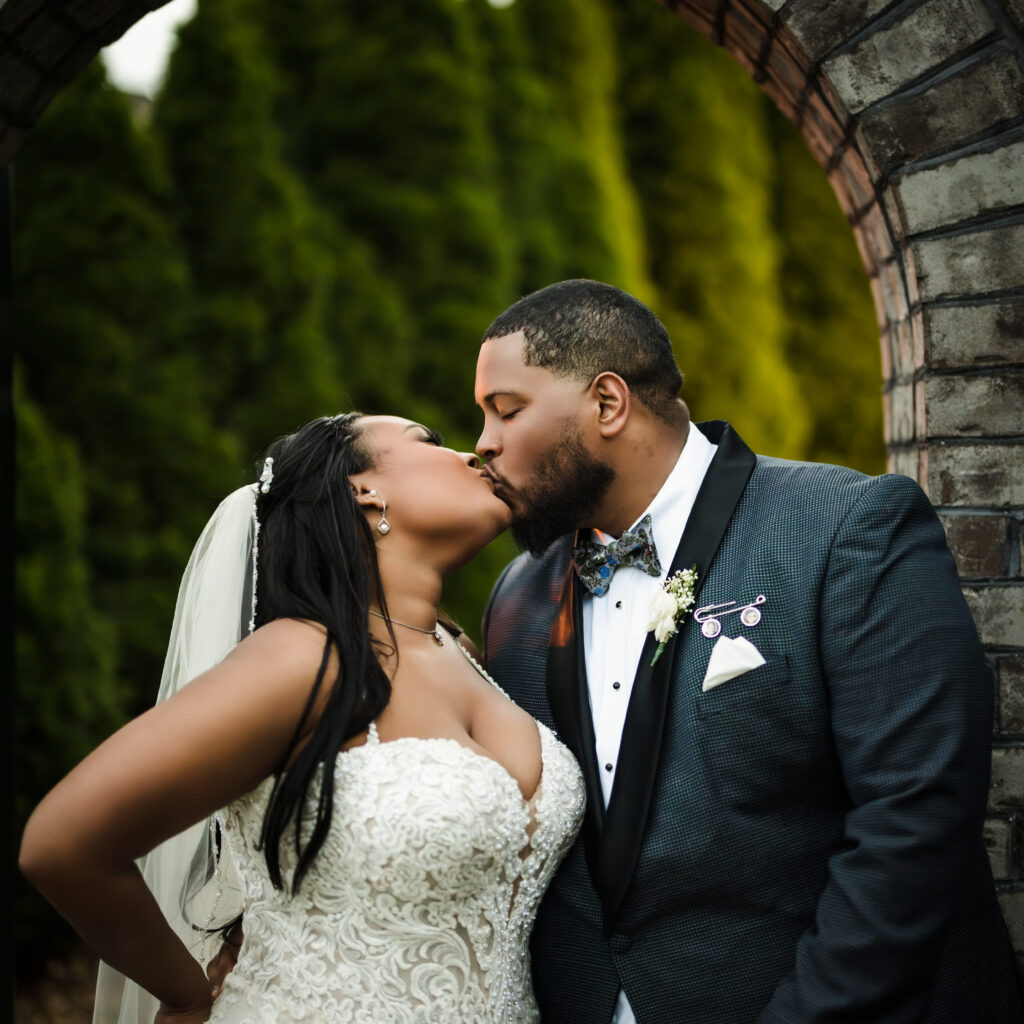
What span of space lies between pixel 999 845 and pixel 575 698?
3.23 ft

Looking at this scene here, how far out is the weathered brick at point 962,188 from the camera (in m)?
2.11

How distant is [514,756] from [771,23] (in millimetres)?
1797

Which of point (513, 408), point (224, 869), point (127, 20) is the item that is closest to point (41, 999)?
point (224, 869)

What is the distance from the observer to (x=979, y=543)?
217cm

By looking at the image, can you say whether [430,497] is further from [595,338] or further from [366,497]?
[595,338]

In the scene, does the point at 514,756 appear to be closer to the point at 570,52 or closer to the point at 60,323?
the point at 60,323

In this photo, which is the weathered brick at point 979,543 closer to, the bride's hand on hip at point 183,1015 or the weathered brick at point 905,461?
the weathered brick at point 905,461

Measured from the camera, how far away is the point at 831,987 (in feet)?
6.24

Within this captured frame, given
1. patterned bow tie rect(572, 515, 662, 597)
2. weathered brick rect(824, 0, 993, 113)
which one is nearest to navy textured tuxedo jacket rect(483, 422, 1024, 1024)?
patterned bow tie rect(572, 515, 662, 597)

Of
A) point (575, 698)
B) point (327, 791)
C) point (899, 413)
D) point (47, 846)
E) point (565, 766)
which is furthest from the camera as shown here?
point (899, 413)

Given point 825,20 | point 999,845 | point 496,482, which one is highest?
point 825,20

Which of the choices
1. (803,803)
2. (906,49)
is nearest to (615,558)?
(803,803)

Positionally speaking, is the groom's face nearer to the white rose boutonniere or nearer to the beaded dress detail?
the white rose boutonniere

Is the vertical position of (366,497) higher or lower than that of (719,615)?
higher
